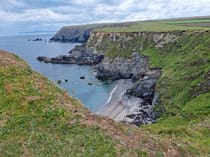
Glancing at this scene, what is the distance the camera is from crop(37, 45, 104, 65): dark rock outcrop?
142 meters

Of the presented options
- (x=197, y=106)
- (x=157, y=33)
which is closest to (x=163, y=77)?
(x=197, y=106)

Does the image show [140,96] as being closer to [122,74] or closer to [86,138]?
[122,74]

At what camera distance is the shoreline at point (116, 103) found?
72.2 m

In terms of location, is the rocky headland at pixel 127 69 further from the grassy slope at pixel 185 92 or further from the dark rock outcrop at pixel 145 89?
the grassy slope at pixel 185 92

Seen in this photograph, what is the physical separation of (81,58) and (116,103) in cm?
6994

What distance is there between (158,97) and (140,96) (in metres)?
13.5

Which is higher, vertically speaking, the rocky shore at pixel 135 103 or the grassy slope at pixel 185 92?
the grassy slope at pixel 185 92

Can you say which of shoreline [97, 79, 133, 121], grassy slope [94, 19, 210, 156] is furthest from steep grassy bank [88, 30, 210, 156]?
shoreline [97, 79, 133, 121]

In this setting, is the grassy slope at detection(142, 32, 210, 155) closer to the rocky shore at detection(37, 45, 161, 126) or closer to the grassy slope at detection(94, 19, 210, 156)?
the grassy slope at detection(94, 19, 210, 156)

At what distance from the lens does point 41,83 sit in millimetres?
27703

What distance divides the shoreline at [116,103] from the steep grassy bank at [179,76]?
8939 mm

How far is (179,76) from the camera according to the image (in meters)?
74.4

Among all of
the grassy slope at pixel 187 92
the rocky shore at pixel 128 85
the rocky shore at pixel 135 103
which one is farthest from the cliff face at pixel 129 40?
the rocky shore at pixel 135 103

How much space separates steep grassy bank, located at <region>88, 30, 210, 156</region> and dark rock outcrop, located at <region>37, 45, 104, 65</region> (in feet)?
12.3
